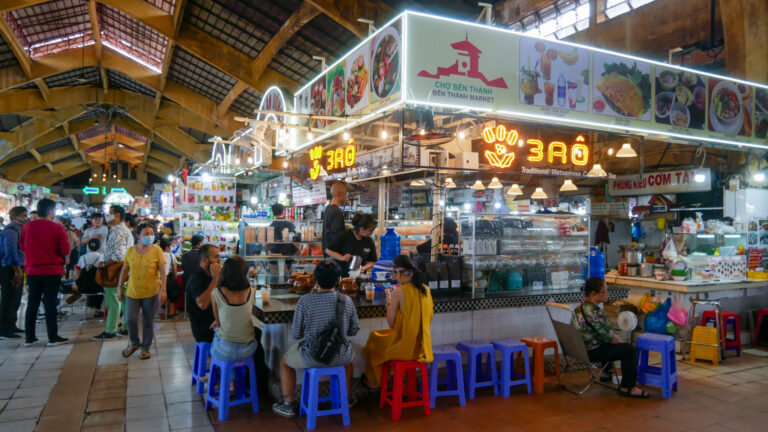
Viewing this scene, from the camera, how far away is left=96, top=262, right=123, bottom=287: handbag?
6.98m

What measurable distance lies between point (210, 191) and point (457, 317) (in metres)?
7.56

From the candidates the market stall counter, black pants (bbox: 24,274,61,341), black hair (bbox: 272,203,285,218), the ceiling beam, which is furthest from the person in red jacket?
the ceiling beam

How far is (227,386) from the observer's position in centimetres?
426

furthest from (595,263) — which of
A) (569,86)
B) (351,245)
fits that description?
(351,245)

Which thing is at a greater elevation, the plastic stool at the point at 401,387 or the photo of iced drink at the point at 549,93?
the photo of iced drink at the point at 549,93

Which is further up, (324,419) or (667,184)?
(667,184)

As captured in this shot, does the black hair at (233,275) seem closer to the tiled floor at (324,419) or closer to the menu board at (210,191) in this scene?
the tiled floor at (324,419)

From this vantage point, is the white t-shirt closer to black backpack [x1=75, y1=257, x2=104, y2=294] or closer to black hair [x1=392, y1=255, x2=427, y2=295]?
black backpack [x1=75, y1=257, x2=104, y2=294]

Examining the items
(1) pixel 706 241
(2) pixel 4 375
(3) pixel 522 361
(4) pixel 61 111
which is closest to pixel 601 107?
(3) pixel 522 361

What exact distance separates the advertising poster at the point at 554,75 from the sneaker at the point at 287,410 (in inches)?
147

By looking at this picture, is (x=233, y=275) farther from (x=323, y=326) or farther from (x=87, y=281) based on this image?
(x=87, y=281)

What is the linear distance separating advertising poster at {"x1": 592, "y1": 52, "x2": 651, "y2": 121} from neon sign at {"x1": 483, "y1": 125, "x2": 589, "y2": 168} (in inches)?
29.3

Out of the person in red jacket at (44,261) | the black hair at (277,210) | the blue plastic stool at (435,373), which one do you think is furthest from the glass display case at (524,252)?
the person in red jacket at (44,261)

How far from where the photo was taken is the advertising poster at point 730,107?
6.73 meters
